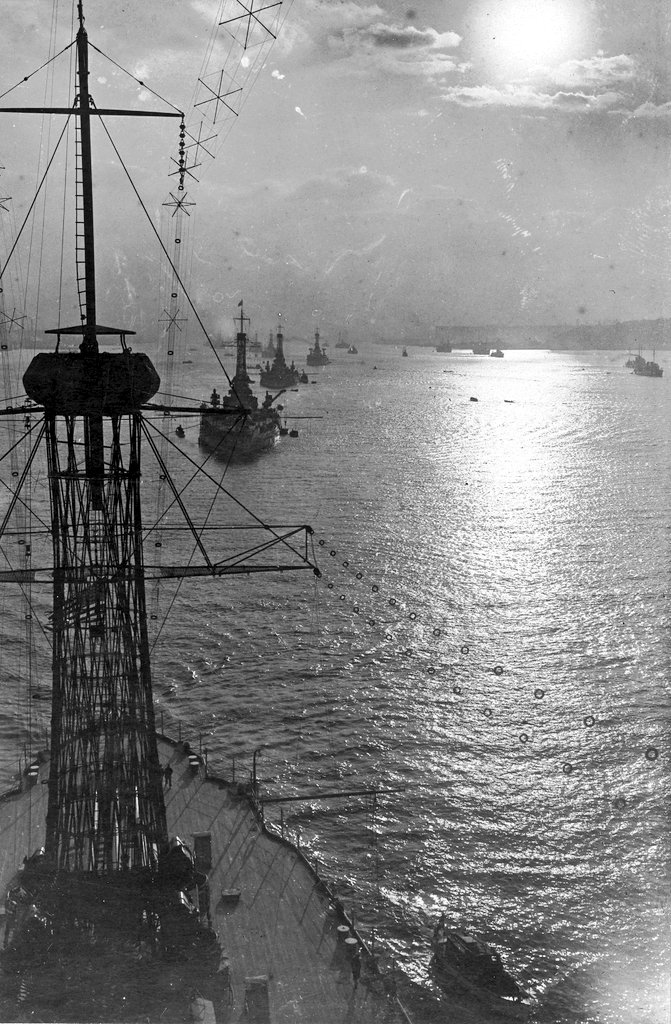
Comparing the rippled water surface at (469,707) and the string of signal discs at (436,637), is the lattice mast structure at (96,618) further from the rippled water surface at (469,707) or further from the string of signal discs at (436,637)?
the string of signal discs at (436,637)

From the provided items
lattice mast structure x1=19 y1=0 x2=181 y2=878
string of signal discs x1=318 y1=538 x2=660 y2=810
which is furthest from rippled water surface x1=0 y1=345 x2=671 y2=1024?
lattice mast structure x1=19 y1=0 x2=181 y2=878

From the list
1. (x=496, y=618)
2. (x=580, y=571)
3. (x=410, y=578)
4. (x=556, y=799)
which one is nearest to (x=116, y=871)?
(x=556, y=799)

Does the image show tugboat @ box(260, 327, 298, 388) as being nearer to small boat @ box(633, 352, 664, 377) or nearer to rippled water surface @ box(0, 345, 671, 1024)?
small boat @ box(633, 352, 664, 377)

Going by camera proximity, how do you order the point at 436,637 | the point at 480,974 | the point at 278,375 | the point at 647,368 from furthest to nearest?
the point at 278,375 < the point at 647,368 < the point at 436,637 < the point at 480,974

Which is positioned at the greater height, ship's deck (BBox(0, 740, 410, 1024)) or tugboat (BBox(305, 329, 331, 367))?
tugboat (BBox(305, 329, 331, 367))

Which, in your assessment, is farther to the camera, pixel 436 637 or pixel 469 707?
pixel 436 637

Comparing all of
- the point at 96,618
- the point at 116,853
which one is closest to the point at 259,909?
the point at 116,853

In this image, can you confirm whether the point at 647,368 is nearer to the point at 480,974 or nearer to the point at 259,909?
the point at 480,974
